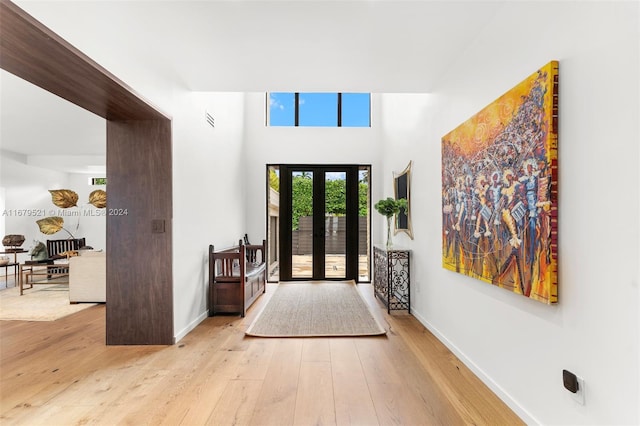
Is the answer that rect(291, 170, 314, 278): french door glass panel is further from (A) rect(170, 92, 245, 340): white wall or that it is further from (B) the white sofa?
(B) the white sofa

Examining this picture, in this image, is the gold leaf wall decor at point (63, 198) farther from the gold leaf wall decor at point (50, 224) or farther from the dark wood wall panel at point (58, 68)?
the dark wood wall panel at point (58, 68)

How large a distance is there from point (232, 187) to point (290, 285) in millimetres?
2002

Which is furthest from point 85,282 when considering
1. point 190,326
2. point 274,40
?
point 274,40

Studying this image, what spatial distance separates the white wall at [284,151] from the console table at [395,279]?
1963 millimetres

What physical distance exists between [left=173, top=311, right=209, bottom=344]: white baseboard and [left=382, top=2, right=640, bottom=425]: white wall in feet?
8.46

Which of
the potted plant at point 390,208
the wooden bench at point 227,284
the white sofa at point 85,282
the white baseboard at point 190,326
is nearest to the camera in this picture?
the white baseboard at point 190,326

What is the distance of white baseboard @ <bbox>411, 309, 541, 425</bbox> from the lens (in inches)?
65.9

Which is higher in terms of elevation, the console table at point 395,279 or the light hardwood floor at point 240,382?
the console table at point 395,279

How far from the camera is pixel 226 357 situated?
98.6 inches

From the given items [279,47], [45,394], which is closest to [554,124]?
[279,47]

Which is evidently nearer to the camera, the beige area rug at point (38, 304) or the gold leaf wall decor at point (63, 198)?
the beige area rug at point (38, 304)

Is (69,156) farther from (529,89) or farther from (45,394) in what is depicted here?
(529,89)

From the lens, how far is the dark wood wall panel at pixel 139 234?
8.99 feet

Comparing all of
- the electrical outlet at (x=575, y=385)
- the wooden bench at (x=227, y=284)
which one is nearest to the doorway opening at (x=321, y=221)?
the wooden bench at (x=227, y=284)
